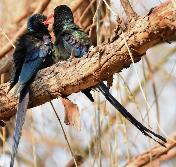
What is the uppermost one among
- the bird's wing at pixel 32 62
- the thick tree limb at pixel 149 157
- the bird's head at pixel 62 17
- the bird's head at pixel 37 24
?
the bird's head at pixel 37 24

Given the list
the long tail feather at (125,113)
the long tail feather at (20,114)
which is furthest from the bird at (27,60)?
the long tail feather at (125,113)

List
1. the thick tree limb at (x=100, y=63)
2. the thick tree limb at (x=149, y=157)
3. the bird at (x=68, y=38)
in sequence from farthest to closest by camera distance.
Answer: the thick tree limb at (x=149, y=157) < the bird at (x=68, y=38) < the thick tree limb at (x=100, y=63)

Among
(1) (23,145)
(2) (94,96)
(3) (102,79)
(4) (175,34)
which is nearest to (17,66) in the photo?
(2) (94,96)

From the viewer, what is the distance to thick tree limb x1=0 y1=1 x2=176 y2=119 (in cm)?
154

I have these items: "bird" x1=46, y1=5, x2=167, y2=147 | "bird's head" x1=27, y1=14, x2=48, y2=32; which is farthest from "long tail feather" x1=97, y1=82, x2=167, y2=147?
"bird's head" x1=27, y1=14, x2=48, y2=32

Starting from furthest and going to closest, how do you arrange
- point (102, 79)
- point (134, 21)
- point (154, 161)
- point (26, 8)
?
point (26, 8) < point (154, 161) < point (102, 79) < point (134, 21)

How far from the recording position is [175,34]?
1.52 metres

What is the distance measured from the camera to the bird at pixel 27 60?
6.76 ft

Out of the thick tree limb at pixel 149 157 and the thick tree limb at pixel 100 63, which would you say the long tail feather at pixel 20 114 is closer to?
the thick tree limb at pixel 100 63

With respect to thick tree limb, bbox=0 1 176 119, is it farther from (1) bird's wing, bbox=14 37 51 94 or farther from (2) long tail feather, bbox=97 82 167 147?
(2) long tail feather, bbox=97 82 167 147

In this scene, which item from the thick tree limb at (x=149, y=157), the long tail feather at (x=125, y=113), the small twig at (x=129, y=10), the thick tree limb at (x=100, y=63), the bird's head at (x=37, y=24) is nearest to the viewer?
the thick tree limb at (x=100, y=63)

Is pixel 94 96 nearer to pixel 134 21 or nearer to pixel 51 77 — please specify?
pixel 51 77

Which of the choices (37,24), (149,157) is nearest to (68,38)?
(37,24)

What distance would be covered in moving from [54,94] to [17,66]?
0.45 m
